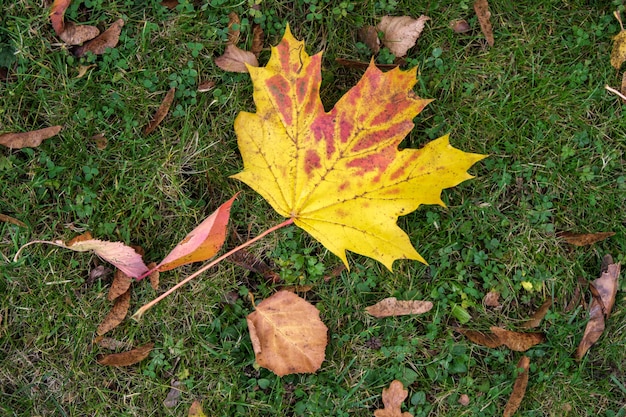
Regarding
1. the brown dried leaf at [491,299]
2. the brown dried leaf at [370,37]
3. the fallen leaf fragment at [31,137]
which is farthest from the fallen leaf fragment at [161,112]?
the brown dried leaf at [491,299]

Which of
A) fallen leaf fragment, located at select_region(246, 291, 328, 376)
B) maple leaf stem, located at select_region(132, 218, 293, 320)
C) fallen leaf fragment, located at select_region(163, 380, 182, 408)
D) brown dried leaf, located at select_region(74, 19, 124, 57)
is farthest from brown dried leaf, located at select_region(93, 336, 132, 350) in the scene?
brown dried leaf, located at select_region(74, 19, 124, 57)

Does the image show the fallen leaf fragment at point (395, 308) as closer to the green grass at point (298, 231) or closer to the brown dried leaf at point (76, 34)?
the green grass at point (298, 231)

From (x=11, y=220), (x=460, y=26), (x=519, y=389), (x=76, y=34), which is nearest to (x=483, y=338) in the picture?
(x=519, y=389)

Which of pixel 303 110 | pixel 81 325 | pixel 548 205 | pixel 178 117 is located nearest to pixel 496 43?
pixel 548 205

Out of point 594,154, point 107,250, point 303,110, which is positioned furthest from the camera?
point 594,154

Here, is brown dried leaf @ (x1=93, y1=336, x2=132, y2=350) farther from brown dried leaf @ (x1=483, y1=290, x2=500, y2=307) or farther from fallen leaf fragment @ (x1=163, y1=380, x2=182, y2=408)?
brown dried leaf @ (x1=483, y1=290, x2=500, y2=307)

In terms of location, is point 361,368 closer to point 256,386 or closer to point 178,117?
point 256,386

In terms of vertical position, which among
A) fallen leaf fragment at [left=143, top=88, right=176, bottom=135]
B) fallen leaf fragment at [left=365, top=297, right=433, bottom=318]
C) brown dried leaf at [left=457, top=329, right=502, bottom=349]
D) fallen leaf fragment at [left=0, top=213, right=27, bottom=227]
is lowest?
brown dried leaf at [left=457, top=329, right=502, bottom=349]
